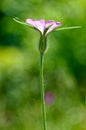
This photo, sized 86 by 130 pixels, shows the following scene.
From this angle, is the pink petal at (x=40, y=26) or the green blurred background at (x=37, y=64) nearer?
the pink petal at (x=40, y=26)

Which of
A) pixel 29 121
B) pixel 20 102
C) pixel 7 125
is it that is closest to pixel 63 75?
pixel 20 102

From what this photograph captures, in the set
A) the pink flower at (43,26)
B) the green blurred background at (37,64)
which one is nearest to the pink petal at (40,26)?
the pink flower at (43,26)

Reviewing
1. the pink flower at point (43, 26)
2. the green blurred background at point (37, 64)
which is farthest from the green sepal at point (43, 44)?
the green blurred background at point (37, 64)

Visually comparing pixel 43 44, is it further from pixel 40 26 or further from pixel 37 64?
pixel 37 64

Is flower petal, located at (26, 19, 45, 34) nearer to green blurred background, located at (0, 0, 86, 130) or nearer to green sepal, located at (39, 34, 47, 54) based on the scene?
green sepal, located at (39, 34, 47, 54)

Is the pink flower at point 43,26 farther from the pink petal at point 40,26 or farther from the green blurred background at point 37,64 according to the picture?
the green blurred background at point 37,64

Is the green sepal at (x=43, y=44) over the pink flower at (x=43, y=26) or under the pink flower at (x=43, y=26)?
under

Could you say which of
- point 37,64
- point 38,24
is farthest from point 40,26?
point 37,64

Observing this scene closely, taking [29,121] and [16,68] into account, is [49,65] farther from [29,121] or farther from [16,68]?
[29,121]
